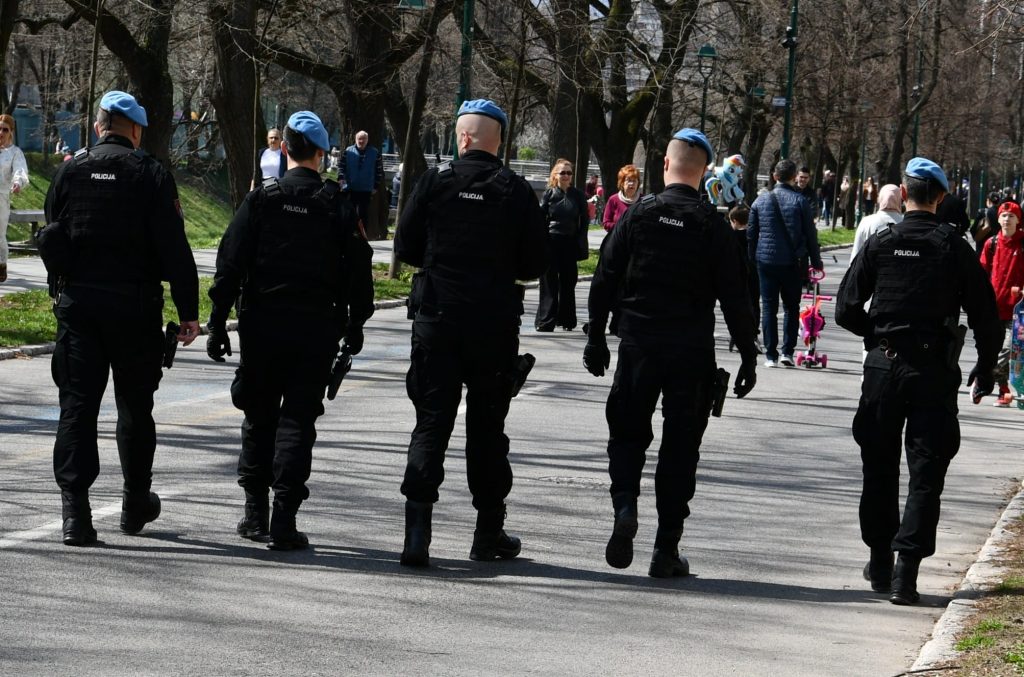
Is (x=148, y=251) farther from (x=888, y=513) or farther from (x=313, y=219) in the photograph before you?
(x=888, y=513)

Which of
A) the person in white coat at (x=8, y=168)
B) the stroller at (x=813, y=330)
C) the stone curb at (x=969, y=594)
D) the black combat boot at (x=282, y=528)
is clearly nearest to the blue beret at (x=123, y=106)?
the black combat boot at (x=282, y=528)

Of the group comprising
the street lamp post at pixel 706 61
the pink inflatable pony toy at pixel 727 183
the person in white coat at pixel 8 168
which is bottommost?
the person in white coat at pixel 8 168

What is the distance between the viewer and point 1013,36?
14.8 meters

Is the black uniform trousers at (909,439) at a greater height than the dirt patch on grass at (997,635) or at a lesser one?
greater

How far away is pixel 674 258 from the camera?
6902 mm

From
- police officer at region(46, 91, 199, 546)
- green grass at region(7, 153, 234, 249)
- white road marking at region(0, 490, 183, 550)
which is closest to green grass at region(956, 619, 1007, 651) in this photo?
police officer at region(46, 91, 199, 546)

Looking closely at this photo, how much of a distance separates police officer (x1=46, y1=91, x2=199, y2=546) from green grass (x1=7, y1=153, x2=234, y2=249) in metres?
37.8

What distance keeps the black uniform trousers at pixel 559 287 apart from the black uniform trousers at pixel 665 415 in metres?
10.7

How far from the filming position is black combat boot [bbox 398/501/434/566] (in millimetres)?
6887

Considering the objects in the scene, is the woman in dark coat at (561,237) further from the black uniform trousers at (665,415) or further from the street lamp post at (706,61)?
the street lamp post at (706,61)

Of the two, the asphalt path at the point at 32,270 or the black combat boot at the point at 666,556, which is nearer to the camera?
the black combat boot at the point at 666,556

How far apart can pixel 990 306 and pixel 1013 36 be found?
8.52 metres

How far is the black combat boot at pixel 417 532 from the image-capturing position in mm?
6887

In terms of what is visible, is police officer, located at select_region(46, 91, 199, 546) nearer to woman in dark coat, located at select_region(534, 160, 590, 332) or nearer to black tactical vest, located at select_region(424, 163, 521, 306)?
black tactical vest, located at select_region(424, 163, 521, 306)
